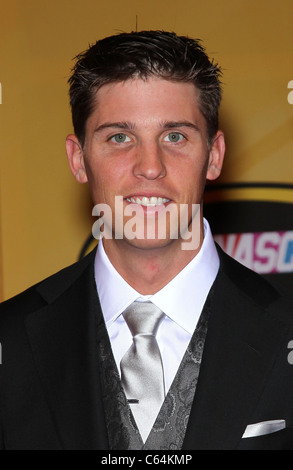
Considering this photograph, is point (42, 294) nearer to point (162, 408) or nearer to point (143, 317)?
point (143, 317)

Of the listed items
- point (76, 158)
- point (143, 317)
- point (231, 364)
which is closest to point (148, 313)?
point (143, 317)

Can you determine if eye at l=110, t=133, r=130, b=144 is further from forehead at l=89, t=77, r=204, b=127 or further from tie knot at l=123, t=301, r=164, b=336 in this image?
tie knot at l=123, t=301, r=164, b=336

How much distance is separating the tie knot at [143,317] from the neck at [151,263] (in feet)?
0.15

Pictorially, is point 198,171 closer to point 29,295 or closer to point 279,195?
point 29,295

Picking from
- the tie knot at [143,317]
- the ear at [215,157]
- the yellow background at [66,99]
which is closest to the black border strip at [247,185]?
Result: the yellow background at [66,99]

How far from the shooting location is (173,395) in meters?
1.66

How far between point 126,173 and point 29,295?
407 mm

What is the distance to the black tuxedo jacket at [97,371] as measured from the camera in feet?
5.31

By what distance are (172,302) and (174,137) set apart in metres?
0.37

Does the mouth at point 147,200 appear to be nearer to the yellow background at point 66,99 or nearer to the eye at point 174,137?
the eye at point 174,137

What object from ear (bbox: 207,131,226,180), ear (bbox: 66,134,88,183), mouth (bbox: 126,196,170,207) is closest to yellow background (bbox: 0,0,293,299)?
ear (bbox: 66,134,88,183)

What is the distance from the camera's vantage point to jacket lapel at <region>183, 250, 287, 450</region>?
1.60 metres

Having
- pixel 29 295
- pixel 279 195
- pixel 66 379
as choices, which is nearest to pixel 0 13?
pixel 279 195

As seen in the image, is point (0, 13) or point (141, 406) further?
point (0, 13)
